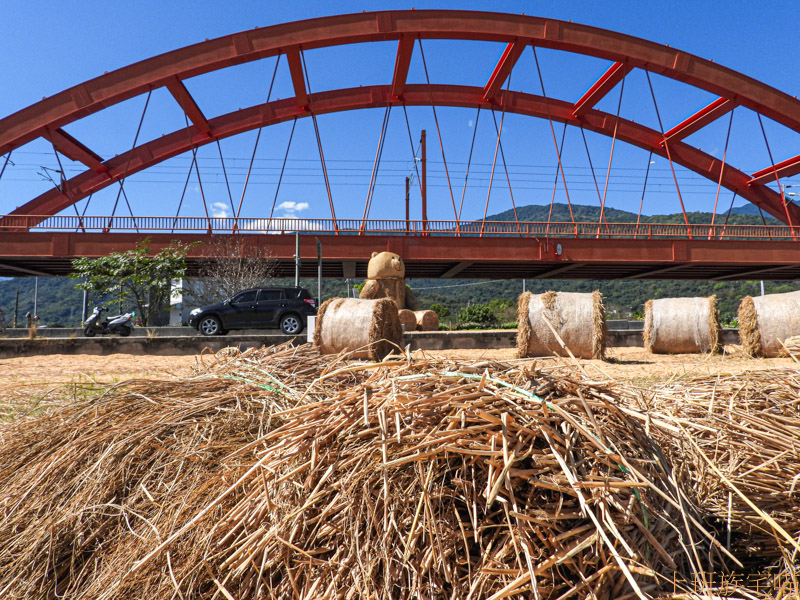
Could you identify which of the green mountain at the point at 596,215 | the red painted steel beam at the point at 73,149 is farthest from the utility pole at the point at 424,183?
the green mountain at the point at 596,215

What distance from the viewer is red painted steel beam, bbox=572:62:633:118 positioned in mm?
24406

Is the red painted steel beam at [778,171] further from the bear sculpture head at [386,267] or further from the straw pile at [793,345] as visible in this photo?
the straw pile at [793,345]

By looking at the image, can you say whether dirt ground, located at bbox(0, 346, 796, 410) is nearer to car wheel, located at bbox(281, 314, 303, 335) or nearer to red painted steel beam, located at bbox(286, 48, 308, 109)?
car wheel, located at bbox(281, 314, 303, 335)

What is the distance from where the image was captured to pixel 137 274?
2061 cm

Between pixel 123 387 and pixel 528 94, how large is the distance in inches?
1139

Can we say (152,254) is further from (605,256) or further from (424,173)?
(605,256)

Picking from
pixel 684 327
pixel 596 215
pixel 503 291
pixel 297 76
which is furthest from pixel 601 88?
pixel 596 215

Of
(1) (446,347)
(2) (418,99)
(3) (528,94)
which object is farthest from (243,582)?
(3) (528,94)

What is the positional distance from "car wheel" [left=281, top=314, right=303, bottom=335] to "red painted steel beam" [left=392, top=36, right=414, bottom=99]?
46.4 ft

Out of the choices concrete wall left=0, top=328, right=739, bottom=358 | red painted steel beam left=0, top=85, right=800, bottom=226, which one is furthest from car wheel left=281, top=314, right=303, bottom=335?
red painted steel beam left=0, top=85, right=800, bottom=226

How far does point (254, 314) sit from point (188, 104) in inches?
545

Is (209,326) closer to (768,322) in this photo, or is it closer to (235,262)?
(235,262)

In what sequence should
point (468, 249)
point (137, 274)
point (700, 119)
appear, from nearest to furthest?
point (137, 274) < point (468, 249) < point (700, 119)

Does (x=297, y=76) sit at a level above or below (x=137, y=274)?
above
